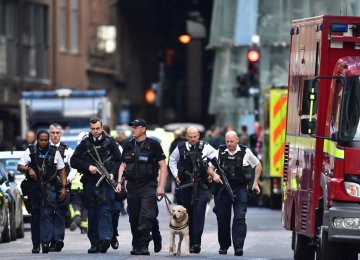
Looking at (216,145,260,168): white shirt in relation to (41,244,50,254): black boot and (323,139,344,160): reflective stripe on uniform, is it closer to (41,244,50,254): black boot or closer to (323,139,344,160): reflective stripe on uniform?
(41,244,50,254): black boot

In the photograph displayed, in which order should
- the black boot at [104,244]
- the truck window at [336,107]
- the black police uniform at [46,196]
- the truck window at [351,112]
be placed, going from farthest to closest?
1. the black police uniform at [46,196]
2. the black boot at [104,244]
3. the truck window at [336,107]
4. the truck window at [351,112]

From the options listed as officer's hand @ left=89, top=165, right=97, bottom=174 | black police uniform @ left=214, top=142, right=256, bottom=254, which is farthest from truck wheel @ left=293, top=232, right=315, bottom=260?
officer's hand @ left=89, top=165, right=97, bottom=174

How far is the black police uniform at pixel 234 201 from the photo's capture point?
2273cm

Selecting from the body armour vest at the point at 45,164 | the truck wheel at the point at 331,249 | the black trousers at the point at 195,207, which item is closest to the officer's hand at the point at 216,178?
the black trousers at the point at 195,207

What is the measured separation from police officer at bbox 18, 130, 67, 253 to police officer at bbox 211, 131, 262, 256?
210cm

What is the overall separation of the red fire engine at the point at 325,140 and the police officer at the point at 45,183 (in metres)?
3.42

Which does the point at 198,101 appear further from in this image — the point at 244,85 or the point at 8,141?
the point at 244,85

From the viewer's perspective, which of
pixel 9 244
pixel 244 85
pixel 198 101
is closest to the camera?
pixel 9 244

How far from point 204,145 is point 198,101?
66056 millimetres

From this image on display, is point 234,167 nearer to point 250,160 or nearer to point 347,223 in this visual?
point 250,160

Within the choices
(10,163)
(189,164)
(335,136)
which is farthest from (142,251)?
(10,163)

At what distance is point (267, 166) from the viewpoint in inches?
1441

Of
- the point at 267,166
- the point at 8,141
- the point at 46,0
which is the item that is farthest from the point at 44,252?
the point at 46,0

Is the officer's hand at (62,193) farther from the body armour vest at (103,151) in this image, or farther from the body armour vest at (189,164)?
the body armour vest at (189,164)
